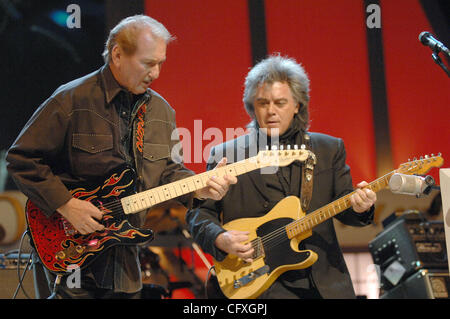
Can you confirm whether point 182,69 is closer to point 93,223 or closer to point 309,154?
point 309,154

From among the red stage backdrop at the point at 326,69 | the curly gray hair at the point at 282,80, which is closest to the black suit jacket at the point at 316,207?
the curly gray hair at the point at 282,80

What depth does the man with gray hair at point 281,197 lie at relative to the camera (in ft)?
9.64

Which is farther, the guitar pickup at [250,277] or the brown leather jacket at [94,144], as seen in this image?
the guitar pickup at [250,277]

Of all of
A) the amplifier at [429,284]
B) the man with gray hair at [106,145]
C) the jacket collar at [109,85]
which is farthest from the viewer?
the amplifier at [429,284]

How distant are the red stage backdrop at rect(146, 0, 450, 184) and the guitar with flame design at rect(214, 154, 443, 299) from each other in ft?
5.70

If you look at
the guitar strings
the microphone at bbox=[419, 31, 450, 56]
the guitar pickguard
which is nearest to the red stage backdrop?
the guitar strings

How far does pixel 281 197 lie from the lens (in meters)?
3.15

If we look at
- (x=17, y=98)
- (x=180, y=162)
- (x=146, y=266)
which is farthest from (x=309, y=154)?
(x=17, y=98)

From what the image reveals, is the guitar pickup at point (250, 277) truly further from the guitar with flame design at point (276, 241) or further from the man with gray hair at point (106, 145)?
the man with gray hair at point (106, 145)

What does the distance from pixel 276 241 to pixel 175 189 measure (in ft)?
2.36

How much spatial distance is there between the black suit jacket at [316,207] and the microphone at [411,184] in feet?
3.32

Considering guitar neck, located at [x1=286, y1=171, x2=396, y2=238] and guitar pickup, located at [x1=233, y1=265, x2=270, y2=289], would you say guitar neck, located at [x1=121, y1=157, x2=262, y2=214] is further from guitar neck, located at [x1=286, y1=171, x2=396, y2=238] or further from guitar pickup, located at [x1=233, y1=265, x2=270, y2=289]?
guitar pickup, located at [x1=233, y1=265, x2=270, y2=289]

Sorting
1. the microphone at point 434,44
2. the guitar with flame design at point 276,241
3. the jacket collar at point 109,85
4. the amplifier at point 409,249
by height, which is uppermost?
the microphone at point 434,44

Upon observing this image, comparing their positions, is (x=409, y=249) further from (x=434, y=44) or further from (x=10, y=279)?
(x=10, y=279)
